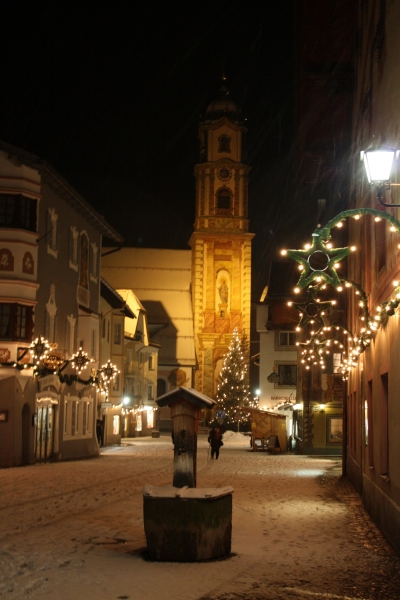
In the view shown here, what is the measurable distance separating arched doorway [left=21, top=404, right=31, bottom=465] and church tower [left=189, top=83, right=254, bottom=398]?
181ft

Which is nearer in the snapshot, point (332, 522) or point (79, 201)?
point (332, 522)

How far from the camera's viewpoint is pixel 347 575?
10.8 m

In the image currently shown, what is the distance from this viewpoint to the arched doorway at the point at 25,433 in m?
31.5

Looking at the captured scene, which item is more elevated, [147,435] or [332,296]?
[332,296]

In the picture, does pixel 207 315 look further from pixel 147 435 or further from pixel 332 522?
pixel 332 522

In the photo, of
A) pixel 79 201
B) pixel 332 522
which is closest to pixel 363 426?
pixel 332 522

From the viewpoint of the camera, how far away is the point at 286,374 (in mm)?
60844

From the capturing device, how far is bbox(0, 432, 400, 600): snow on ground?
31.7 feet

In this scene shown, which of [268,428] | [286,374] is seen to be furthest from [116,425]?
[268,428]

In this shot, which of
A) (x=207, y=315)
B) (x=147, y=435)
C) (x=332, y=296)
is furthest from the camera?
(x=207, y=315)

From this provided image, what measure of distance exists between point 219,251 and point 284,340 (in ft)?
98.0

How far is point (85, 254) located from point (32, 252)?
851 centimetres

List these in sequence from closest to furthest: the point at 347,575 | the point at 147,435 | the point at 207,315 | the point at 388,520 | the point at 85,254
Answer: the point at 347,575 < the point at 388,520 < the point at 85,254 < the point at 147,435 < the point at 207,315

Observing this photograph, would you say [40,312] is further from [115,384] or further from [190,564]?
[115,384]
